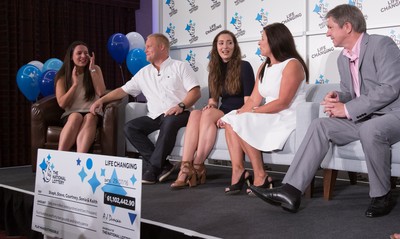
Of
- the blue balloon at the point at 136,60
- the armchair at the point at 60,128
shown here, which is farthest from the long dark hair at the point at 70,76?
the blue balloon at the point at 136,60

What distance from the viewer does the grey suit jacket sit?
88.0 inches

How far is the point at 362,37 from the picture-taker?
2393 mm

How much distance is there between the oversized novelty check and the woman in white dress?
1006 millimetres

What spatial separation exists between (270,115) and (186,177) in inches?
26.8

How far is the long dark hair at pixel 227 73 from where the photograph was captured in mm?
3199

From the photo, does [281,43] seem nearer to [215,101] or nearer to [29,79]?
[215,101]

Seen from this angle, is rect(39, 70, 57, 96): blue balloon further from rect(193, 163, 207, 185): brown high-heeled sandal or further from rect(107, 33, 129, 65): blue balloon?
rect(193, 163, 207, 185): brown high-heeled sandal

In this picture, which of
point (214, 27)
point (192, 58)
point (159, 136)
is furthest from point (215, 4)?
point (159, 136)

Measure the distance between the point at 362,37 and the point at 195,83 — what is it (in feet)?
4.45

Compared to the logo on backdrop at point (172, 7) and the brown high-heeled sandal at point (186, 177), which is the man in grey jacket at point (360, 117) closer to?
the brown high-heeled sandal at point (186, 177)

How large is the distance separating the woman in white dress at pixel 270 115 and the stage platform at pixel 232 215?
18 cm

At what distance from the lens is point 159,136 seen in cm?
321

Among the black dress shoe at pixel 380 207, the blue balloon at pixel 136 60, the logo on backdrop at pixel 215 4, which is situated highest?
the logo on backdrop at pixel 215 4

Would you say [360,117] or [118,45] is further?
[118,45]
